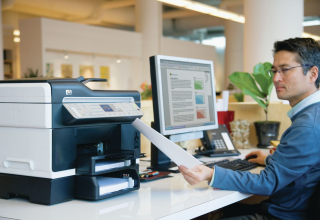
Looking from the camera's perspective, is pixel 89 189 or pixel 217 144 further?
pixel 217 144

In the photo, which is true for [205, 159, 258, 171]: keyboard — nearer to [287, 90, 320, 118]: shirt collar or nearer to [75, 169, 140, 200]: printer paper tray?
[287, 90, 320, 118]: shirt collar

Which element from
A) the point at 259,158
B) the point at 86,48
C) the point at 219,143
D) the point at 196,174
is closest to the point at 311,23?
the point at 86,48

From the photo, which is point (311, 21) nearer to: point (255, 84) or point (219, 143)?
point (255, 84)

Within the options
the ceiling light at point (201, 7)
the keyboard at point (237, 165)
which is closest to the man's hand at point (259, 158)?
the keyboard at point (237, 165)

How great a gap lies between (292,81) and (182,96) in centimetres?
58

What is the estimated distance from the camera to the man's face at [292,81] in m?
1.56

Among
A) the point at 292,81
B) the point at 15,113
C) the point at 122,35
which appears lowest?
the point at 15,113

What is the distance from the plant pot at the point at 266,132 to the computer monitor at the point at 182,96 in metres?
0.58

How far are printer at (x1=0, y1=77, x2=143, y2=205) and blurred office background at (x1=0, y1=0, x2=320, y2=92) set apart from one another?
139 inches

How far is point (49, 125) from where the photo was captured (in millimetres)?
1211

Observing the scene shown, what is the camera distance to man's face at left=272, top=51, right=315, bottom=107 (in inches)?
61.3

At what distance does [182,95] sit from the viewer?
1.93 meters

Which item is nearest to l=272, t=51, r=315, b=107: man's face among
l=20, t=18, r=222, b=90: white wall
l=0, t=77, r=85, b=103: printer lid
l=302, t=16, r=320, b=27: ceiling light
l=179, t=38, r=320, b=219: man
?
l=179, t=38, r=320, b=219: man

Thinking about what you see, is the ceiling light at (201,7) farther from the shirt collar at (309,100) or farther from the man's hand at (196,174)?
the man's hand at (196,174)
